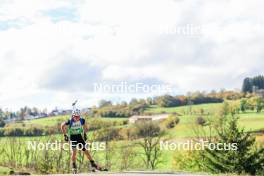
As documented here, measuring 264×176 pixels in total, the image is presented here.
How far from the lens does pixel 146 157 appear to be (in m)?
93.3

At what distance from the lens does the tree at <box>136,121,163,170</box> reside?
92500 millimetres

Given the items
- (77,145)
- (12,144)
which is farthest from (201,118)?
(77,145)

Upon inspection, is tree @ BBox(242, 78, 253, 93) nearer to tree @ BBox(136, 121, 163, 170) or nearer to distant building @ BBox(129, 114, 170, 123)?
distant building @ BBox(129, 114, 170, 123)

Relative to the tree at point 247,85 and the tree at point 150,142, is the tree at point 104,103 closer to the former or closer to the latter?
the tree at point 150,142

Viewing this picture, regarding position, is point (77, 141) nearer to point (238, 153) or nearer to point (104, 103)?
point (238, 153)

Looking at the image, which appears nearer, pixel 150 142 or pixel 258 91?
pixel 150 142

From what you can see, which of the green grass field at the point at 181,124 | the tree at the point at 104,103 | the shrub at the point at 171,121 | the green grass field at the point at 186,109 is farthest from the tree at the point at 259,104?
the tree at the point at 104,103

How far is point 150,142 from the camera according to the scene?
97000 millimetres

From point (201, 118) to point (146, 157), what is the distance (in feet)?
77.1

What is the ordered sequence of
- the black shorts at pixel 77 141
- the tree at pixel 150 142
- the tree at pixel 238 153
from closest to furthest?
the black shorts at pixel 77 141 < the tree at pixel 238 153 < the tree at pixel 150 142

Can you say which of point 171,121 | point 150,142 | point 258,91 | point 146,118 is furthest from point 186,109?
point 150,142

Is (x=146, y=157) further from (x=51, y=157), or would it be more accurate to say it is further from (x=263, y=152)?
(x=263, y=152)

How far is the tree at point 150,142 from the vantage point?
303ft

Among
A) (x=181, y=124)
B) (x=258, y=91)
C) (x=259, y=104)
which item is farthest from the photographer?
(x=258, y=91)
